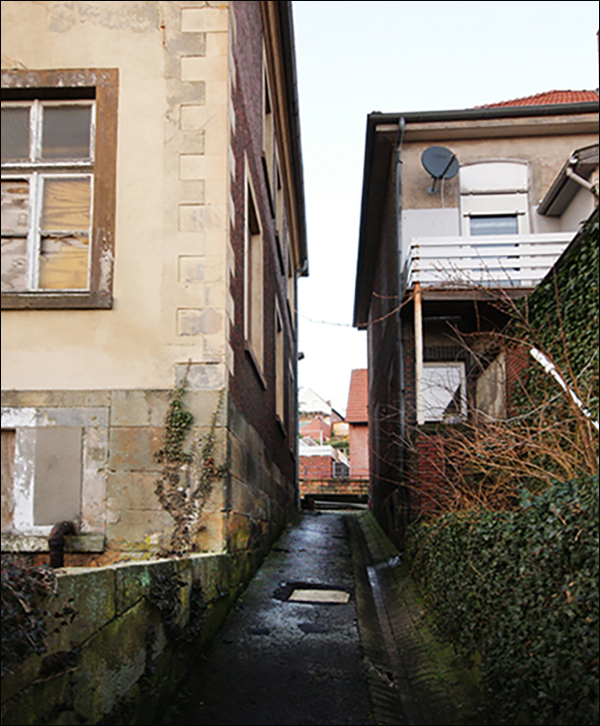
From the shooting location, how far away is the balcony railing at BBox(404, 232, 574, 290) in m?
11.9

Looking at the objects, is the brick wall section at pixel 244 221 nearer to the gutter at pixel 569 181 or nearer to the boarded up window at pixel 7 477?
the boarded up window at pixel 7 477

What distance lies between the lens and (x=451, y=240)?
1209cm

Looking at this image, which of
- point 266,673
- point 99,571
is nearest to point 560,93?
point 266,673

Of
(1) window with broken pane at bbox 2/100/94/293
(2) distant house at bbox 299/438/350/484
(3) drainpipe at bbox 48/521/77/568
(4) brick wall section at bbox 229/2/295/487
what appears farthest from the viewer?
(2) distant house at bbox 299/438/350/484

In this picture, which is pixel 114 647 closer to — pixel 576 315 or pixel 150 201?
pixel 150 201

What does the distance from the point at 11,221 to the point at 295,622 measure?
169 inches

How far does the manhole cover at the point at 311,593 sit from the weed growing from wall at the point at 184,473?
5.69 ft

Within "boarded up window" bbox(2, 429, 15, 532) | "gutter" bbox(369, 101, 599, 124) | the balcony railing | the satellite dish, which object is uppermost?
"gutter" bbox(369, 101, 599, 124)

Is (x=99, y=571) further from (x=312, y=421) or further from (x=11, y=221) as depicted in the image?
(x=312, y=421)

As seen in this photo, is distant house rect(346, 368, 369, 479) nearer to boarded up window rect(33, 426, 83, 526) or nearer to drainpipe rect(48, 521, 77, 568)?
boarded up window rect(33, 426, 83, 526)

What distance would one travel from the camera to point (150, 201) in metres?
6.35

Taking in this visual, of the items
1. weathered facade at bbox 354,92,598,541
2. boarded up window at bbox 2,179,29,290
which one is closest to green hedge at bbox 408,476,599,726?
boarded up window at bbox 2,179,29,290

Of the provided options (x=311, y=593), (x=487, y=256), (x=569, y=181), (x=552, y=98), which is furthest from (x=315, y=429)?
(x=311, y=593)

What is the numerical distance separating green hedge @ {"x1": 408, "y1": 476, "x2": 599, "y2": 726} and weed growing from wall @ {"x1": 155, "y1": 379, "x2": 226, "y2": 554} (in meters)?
2.16
